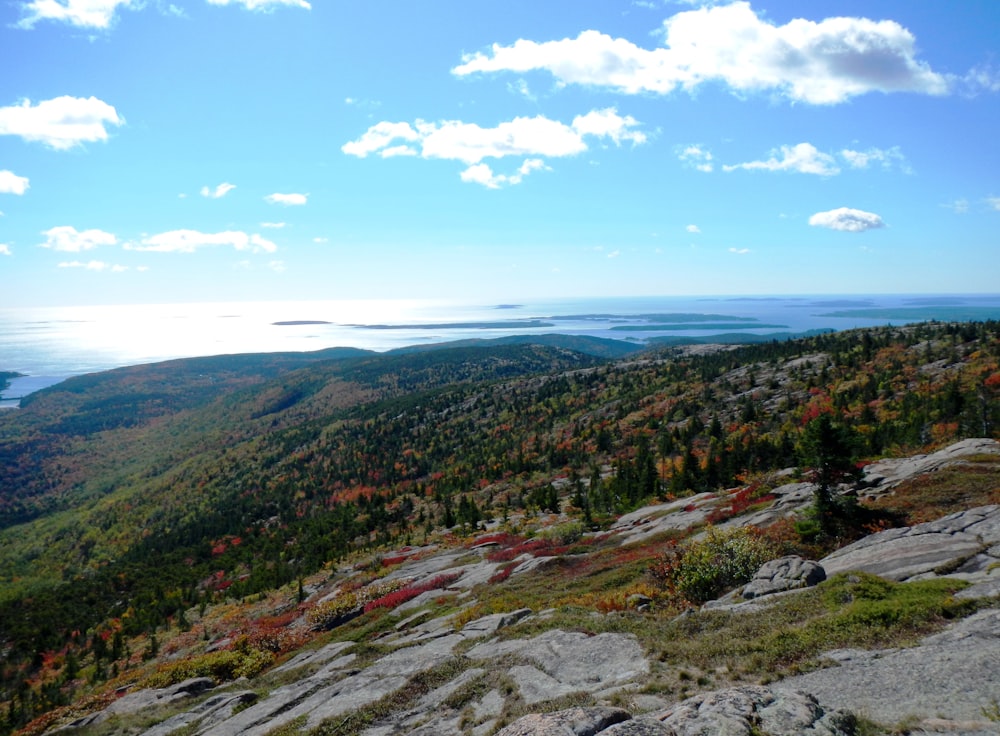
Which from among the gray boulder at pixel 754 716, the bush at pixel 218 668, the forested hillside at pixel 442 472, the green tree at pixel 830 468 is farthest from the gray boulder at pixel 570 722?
the bush at pixel 218 668

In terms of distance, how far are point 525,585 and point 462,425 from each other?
98.1m

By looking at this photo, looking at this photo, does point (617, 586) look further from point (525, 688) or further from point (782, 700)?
point (782, 700)

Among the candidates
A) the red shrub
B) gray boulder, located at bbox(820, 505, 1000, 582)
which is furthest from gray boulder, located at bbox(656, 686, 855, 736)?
the red shrub

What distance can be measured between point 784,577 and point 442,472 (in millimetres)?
79080

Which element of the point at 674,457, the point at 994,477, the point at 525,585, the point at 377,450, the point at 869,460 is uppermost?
the point at 994,477

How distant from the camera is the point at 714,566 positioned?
18.5 m

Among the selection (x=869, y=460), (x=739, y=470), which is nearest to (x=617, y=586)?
(x=869, y=460)

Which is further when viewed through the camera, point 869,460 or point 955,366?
point 955,366

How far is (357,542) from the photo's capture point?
194 ft

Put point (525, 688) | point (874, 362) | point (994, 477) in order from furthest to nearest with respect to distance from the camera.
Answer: point (874, 362), point (994, 477), point (525, 688)

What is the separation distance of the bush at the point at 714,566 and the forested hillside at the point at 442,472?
17.5 ft

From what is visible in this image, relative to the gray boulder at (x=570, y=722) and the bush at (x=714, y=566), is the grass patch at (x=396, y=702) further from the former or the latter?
the bush at (x=714, y=566)

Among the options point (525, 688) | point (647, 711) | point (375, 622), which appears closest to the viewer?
point (647, 711)

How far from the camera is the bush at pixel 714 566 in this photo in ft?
60.4
